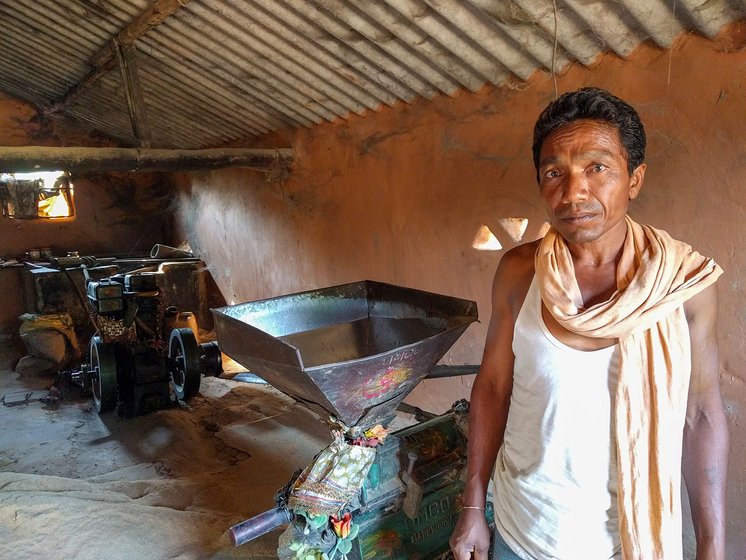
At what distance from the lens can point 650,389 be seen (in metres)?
1.12

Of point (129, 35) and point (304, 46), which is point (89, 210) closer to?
point (129, 35)

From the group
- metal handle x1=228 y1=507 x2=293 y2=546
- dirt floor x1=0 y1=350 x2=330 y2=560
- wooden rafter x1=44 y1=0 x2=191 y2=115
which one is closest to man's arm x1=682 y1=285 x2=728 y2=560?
metal handle x1=228 y1=507 x2=293 y2=546

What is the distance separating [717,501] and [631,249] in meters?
0.63

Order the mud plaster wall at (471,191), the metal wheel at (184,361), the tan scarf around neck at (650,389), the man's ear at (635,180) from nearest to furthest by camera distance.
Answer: the tan scarf around neck at (650,389) → the man's ear at (635,180) → the mud plaster wall at (471,191) → the metal wheel at (184,361)

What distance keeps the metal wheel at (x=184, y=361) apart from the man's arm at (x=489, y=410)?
3.92 metres

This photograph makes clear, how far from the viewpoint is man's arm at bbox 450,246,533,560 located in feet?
4.68

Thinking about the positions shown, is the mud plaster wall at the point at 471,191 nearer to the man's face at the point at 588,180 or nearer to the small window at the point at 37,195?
the man's face at the point at 588,180

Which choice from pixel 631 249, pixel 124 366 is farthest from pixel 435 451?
pixel 124 366

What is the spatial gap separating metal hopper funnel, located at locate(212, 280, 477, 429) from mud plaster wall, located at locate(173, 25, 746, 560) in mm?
1126

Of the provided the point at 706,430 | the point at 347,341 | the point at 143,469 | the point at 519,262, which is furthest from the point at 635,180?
the point at 143,469

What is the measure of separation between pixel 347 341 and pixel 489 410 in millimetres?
1296

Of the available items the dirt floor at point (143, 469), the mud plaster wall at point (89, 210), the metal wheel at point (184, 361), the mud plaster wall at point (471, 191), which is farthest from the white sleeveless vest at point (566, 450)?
the mud plaster wall at point (89, 210)

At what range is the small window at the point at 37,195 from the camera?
8.27 m

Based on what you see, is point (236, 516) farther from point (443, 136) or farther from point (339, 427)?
point (443, 136)
